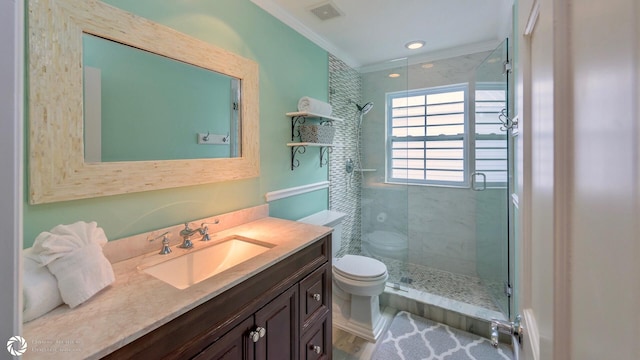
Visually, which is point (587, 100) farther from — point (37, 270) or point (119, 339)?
point (37, 270)

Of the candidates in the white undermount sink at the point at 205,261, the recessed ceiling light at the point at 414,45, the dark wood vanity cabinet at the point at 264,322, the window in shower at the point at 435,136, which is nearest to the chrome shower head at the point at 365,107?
the window in shower at the point at 435,136

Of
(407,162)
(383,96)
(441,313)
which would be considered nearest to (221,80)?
(383,96)

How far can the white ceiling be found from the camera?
188 cm

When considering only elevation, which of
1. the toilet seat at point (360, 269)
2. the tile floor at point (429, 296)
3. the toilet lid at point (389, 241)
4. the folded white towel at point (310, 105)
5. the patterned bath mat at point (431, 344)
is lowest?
the patterned bath mat at point (431, 344)

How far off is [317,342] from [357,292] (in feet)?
1.94

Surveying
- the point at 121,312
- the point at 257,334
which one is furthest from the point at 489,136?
the point at 121,312

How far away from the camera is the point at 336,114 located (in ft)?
8.74

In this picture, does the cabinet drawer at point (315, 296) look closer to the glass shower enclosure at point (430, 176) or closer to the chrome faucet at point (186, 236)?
the chrome faucet at point (186, 236)

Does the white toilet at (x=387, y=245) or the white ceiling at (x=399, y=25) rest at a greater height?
the white ceiling at (x=399, y=25)

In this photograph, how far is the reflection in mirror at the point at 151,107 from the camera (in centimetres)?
108

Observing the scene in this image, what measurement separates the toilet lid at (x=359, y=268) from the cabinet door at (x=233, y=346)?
1117 millimetres

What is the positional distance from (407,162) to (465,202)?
2.37 ft

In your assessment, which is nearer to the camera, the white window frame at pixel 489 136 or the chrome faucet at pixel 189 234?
the chrome faucet at pixel 189 234

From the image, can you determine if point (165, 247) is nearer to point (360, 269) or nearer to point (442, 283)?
point (360, 269)
